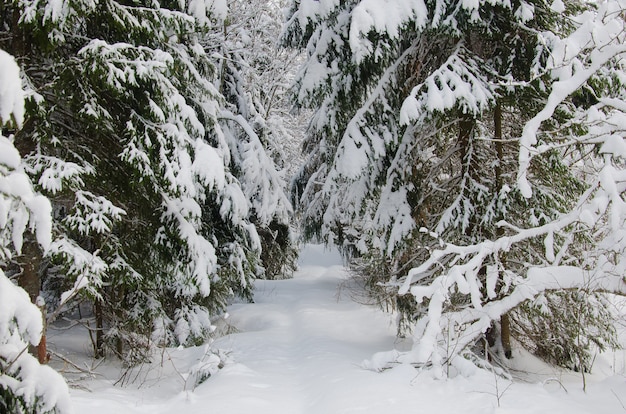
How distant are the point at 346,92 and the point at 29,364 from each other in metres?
6.04

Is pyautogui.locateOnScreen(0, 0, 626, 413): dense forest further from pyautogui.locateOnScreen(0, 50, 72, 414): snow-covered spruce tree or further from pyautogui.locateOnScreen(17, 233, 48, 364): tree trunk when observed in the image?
pyautogui.locateOnScreen(0, 50, 72, 414): snow-covered spruce tree

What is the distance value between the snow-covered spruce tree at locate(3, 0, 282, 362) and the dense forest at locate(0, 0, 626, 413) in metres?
0.03

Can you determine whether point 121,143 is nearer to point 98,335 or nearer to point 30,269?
point 30,269

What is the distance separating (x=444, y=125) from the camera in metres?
7.17

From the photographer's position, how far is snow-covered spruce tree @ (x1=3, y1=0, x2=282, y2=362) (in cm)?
534

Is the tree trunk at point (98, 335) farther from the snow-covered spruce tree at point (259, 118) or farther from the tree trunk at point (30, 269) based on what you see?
the snow-covered spruce tree at point (259, 118)

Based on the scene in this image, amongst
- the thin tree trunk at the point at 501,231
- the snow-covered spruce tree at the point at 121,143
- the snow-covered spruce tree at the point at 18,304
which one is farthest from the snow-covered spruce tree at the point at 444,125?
the snow-covered spruce tree at the point at 18,304

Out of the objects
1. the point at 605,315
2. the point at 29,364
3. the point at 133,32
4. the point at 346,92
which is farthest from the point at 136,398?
the point at 605,315

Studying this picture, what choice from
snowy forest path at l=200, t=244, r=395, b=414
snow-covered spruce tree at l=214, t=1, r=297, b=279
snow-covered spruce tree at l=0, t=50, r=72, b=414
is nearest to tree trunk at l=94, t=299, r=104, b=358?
snowy forest path at l=200, t=244, r=395, b=414

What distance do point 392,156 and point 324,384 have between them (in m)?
3.94

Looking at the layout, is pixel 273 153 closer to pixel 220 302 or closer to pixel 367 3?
pixel 220 302

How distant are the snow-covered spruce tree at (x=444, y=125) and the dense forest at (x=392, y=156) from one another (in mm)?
34

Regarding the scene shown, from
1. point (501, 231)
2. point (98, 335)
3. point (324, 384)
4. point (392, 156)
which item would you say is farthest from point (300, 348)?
point (501, 231)

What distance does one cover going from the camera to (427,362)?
16.9ft
